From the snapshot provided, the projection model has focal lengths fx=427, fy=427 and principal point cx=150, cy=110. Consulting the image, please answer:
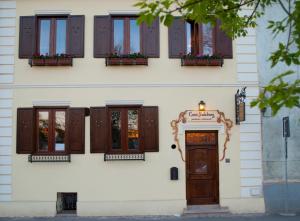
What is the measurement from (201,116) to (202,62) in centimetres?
164

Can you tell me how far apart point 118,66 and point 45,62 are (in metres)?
2.19

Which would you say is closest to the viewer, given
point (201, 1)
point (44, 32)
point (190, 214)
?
point (201, 1)

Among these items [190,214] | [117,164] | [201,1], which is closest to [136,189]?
[117,164]

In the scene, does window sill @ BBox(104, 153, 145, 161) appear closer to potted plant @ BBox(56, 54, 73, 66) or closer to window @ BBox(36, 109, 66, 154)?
window @ BBox(36, 109, 66, 154)

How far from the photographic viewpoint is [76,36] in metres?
13.1

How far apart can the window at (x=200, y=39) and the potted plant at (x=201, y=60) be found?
0.35m

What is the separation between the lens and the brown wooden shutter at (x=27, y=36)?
42.8 ft

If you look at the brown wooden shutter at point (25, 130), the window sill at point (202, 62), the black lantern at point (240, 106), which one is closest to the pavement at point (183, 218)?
the brown wooden shutter at point (25, 130)

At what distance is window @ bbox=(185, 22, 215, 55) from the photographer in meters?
13.3

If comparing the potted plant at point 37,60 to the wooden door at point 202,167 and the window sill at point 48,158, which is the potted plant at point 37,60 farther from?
the wooden door at point 202,167

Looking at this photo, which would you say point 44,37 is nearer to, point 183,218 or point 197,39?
point 197,39

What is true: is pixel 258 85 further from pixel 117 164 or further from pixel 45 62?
pixel 45 62

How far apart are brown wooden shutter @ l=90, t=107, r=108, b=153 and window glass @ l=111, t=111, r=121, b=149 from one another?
28 cm

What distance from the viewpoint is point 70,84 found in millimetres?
12992
